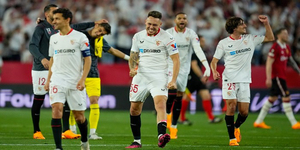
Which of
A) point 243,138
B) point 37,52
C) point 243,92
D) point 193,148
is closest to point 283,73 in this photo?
point 243,138

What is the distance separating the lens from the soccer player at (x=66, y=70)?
8453 millimetres

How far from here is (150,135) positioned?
12.5 meters

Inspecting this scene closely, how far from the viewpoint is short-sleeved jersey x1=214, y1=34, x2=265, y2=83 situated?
35.1 feet

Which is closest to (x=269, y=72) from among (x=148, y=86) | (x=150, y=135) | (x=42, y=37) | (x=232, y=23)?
(x=150, y=135)

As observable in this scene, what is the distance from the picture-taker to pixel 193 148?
32.4 feet

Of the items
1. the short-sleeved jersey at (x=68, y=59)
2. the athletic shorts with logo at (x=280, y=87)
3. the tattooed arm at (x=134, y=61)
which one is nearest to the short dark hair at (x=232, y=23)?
the tattooed arm at (x=134, y=61)

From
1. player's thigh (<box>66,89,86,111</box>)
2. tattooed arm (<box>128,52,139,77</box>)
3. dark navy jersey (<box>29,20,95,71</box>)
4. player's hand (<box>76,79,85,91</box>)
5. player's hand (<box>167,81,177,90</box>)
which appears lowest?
player's thigh (<box>66,89,86,111</box>)

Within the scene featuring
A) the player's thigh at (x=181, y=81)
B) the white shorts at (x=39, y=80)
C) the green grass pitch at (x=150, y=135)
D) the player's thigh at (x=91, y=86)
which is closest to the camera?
the green grass pitch at (x=150, y=135)

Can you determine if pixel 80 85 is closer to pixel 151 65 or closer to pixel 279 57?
pixel 151 65

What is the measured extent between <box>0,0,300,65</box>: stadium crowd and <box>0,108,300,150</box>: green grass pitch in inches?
159

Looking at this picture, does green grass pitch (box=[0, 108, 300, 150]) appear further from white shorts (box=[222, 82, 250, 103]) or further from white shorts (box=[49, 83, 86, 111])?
white shorts (box=[49, 83, 86, 111])

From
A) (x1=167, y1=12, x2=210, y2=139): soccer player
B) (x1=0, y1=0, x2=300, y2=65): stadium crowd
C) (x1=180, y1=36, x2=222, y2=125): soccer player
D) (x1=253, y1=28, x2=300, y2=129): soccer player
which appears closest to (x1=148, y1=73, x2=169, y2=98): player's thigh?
(x1=167, y1=12, x2=210, y2=139): soccer player

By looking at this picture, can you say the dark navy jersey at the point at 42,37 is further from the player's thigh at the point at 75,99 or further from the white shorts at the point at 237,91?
the white shorts at the point at 237,91

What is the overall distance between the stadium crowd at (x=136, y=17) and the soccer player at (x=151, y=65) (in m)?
10.7
